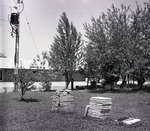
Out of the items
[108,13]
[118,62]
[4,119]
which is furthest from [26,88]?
[108,13]

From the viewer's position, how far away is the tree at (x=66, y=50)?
106 feet

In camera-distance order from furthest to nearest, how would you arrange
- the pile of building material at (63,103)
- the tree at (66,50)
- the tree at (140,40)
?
the tree at (66,50), the tree at (140,40), the pile of building material at (63,103)

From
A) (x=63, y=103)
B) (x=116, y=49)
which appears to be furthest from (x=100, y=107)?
(x=116, y=49)

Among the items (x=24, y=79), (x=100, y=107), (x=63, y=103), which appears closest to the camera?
(x=100, y=107)

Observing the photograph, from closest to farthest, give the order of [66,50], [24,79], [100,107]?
[100,107]
[24,79]
[66,50]

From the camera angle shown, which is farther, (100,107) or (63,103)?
(63,103)

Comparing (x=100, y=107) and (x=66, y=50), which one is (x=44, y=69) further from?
(x=100, y=107)

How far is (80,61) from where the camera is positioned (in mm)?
32938

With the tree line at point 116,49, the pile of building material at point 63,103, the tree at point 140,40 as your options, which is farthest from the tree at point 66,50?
the pile of building material at point 63,103

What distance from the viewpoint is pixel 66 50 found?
109ft

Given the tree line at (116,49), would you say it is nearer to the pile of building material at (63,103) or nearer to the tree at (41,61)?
the tree at (41,61)

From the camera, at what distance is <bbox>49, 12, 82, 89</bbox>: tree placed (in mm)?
32375

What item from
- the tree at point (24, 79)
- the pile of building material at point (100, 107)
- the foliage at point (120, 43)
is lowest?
the pile of building material at point (100, 107)

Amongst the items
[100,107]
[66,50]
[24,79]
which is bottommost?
[100,107]
